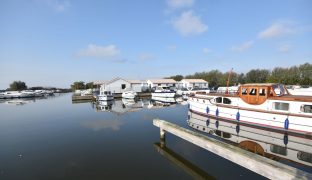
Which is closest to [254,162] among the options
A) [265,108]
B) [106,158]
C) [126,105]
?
[106,158]

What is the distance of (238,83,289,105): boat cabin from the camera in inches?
624

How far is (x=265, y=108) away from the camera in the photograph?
50.8 feet

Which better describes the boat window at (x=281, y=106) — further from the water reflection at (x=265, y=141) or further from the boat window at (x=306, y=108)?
the water reflection at (x=265, y=141)

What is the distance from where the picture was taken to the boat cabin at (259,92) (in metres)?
15.8

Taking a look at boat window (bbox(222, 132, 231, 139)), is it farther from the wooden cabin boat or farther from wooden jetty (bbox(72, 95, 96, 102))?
wooden jetty (bbox(72, 95, 96, 102))

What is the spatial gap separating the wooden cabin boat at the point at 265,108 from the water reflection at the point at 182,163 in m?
9.18

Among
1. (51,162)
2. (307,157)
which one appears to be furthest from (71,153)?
(307,157)

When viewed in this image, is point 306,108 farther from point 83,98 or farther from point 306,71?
point 306,71

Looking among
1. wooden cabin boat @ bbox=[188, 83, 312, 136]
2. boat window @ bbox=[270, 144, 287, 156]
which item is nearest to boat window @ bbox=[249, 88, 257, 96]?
wooden cabin boat @ bbox=[188, 83, 312, 136]

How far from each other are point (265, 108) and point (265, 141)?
383 cm

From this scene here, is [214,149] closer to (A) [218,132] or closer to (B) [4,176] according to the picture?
(A) [218,132]

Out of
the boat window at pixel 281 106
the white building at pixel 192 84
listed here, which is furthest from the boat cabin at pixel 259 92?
the white building at pixel 192 84

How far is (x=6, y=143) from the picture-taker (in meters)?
13.2

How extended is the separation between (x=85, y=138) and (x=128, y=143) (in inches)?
144
